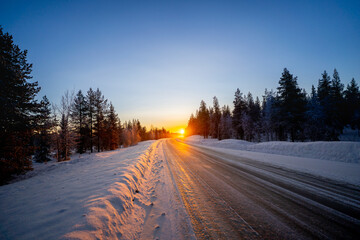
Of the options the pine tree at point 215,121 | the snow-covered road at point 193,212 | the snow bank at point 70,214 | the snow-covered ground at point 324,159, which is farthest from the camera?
the pine tree at point 215,121

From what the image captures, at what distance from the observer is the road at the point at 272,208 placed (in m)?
2.62

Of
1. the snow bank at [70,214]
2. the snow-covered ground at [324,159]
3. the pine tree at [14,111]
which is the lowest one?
the snow-covered ground at [324,159]

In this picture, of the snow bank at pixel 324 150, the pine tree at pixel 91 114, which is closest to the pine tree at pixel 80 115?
the pine tree at pixel 91 114

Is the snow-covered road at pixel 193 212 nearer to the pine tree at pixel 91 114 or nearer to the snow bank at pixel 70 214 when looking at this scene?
the snow bank at pixel 70 214

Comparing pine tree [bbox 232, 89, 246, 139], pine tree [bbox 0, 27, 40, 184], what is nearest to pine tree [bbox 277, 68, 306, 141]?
pine tree [bbox 232, 89, 246, 139]

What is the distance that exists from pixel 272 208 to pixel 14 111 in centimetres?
1828

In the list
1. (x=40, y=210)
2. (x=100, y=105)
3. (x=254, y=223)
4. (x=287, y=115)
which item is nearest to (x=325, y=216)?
(x=254, y=223)

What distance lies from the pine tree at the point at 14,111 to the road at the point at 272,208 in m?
13.7

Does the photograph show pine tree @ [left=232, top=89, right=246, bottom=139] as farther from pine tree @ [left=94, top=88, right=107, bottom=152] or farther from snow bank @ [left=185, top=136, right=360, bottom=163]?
pine tree @ [left=94, top=88, right=107, bottom=152]

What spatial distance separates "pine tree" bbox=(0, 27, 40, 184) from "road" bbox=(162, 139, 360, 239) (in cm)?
1373

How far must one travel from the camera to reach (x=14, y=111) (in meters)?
10.4

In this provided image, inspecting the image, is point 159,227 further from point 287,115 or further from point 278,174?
point 287,115

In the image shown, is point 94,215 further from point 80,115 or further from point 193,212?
point 80,115

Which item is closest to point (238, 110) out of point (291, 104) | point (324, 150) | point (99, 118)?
point (291, 104)
